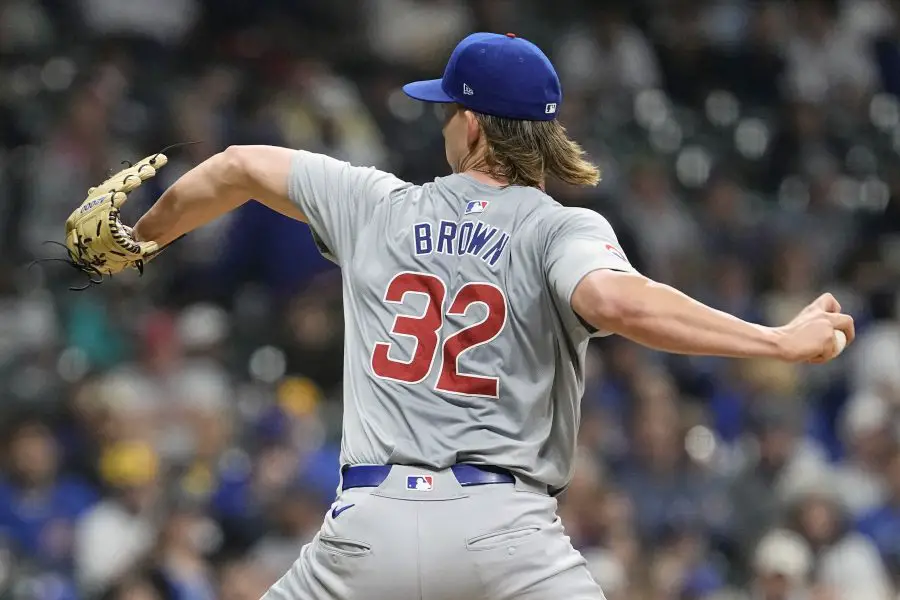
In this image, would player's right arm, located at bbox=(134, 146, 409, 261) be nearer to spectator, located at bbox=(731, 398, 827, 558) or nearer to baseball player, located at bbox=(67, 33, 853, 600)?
baseball player, located at bbox=(67, 33, 853, 600)

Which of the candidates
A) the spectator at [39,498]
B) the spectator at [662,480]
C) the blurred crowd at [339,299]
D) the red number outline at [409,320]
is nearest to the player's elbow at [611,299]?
the red number outline at [409,320]

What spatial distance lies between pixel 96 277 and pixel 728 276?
628 centimetres

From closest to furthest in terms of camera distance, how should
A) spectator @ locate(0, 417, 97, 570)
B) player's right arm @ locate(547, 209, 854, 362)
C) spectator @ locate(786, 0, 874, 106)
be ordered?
1. player's right arm @ locate(547, 209, 854, 362)
2. spectator @ locate(0, 417, 97, 570)
3. spectator @ locate(786, 0, 874, 106)

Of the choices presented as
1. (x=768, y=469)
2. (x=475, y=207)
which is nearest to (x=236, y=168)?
(x=475, y=207)

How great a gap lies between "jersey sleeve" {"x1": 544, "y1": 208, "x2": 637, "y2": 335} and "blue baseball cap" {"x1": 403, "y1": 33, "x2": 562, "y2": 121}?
294 millimetres

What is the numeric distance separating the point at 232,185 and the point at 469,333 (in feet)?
2.47

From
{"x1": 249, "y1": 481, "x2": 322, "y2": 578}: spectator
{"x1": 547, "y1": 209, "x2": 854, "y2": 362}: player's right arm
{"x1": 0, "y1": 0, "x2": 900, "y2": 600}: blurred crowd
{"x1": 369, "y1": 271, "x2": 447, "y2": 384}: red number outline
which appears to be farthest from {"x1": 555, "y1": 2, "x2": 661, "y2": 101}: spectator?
{"x1": 547, "y1": 209, "x2": 854, "y2": 362}: player's right arm

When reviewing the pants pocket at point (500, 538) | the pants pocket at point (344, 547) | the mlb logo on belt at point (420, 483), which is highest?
the mlb logo on belt at point (420, 483)

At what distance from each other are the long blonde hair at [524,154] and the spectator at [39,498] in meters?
4.41

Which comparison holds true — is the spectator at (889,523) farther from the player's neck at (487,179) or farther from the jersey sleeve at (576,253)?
the jersey sleeve at (576,253)

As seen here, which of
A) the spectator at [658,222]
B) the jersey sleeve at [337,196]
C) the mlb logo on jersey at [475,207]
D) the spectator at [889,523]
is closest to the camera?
the mlb logo on jersey at [475,207]

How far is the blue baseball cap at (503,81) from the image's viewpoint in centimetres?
332

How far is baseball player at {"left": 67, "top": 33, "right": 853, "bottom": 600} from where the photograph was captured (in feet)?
9.86

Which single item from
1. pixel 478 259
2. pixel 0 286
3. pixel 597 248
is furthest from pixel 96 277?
pixel 0 286
